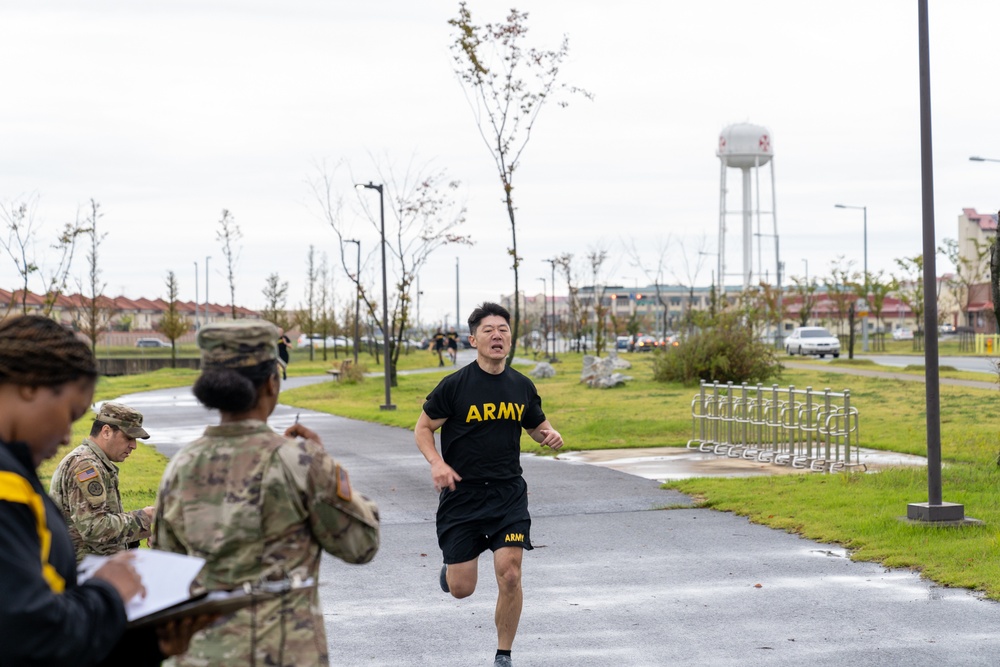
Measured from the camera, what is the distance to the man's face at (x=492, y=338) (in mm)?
6543

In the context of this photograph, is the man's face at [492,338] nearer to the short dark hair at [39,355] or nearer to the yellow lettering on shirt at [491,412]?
the yellow lettering on shirt at [491,412]

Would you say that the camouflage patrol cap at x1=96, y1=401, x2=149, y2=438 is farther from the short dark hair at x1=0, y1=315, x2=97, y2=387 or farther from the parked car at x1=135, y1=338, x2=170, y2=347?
the parked car at x1=135, y1=338, x2=170, y2=347

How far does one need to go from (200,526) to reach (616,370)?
126 feet

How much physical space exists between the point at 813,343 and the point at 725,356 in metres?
24.6

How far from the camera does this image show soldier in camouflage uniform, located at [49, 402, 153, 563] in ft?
16.5

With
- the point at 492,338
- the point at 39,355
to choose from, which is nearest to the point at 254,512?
the point at 39,355

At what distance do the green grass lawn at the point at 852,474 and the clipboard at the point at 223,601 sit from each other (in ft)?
20.2

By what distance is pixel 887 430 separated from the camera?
19047 mm

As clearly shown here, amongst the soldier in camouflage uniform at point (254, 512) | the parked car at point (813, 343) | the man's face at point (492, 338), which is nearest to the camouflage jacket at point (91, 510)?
the soldier in camouflage uniform at point (254, 512)

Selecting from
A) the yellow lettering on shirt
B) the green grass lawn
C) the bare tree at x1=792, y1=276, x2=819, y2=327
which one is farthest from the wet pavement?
the bare tree at x1=792, y1=276, x2=819, y2=327

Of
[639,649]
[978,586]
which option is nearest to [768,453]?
[978,586]

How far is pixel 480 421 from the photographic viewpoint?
21.1 feet


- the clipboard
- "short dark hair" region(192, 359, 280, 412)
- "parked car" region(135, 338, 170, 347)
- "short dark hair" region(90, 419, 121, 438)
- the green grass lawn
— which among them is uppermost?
"short dark hair" region(192, 359, 280, 412)

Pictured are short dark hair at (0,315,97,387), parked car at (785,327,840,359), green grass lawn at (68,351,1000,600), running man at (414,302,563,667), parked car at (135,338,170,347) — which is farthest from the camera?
parked car at (135,338,170,347)
